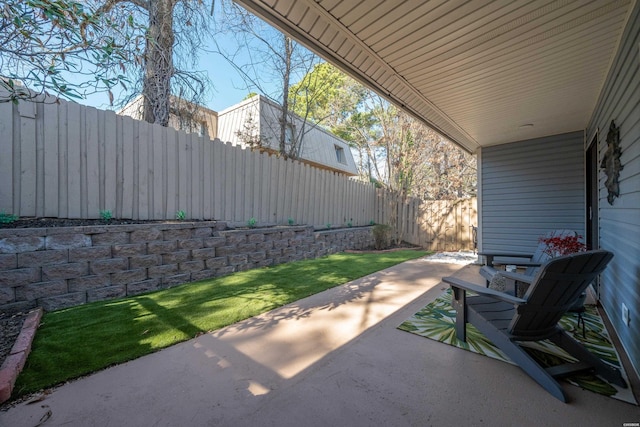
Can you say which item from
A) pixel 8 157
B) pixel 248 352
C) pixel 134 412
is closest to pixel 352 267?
pixel 248 352

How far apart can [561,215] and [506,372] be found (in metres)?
4.69

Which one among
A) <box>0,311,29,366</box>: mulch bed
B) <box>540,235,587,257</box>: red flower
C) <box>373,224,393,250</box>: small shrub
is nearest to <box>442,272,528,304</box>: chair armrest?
<box>540,235,587,257</box>: red flower

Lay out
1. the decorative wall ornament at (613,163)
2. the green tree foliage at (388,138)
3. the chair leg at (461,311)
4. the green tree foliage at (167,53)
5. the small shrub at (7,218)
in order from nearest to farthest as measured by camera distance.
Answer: the chair leg at (461,311) → the decorative wall ornament at (613,163) → the small shrub at (7,218) → the green tree foliage at (167,53) → the green tree foliage at (388,138)

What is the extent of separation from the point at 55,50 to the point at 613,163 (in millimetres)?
4880

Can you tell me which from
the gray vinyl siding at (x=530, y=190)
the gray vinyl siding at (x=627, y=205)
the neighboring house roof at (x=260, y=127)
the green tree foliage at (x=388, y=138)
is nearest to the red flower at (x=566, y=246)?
the gray vinyl siding at (x=627, y=205)

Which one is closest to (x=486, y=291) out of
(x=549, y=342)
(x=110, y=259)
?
(x=549, y=342)

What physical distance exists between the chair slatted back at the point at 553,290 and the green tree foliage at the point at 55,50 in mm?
3301

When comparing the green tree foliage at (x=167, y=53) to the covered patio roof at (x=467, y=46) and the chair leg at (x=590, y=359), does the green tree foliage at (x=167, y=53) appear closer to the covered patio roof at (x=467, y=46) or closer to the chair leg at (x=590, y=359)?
the covered patio roof at (x=467, y=46)

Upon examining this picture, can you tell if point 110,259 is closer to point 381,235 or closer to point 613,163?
point 613,163

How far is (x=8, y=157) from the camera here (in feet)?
9.08

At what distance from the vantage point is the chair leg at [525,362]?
171cm

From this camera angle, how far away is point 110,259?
311cm

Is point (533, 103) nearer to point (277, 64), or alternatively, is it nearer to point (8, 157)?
point (277, 64)

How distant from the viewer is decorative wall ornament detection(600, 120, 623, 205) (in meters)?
2.54
